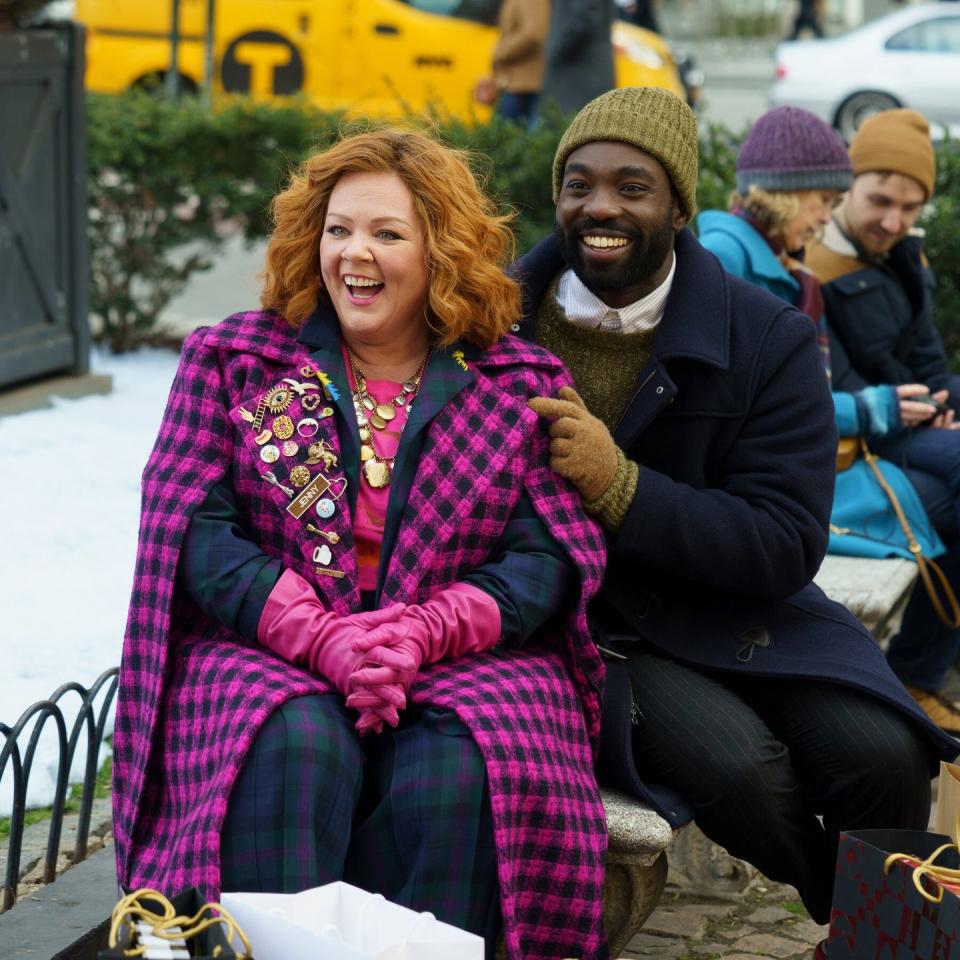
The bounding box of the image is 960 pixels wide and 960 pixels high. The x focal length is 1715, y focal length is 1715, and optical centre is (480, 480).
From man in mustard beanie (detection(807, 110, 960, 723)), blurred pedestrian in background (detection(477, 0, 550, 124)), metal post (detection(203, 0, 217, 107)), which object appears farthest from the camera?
blurred pedestrian in background (detection(477, 0, 550, 124))

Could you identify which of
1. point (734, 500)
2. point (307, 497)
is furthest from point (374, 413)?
point (734, 500)

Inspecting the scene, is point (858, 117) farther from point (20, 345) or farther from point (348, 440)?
point (348, 440)

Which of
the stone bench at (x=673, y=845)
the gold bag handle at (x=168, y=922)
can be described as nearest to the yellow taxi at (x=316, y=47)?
the stone bench at (x=673, y=845)

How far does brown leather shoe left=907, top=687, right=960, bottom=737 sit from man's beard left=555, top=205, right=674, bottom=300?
2.11 m

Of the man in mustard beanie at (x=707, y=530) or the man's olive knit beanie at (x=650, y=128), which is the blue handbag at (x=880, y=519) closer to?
the man in mustard beanie at (x=707, y=530)

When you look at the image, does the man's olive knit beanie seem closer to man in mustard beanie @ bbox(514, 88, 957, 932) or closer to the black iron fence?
man in mustard beanie @ bbox(514, 88, 957, 932)

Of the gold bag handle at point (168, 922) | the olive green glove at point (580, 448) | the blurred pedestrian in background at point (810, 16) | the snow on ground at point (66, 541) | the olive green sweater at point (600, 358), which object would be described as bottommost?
the snow on ground at point (66, 541)

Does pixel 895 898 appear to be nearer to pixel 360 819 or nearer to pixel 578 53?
pixel 360 819

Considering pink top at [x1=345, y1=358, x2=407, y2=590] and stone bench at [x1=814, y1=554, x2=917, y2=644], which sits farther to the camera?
stone bench at [x1=814, y1=554, x2=917, y2=644]

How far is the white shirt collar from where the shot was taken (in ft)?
11.7

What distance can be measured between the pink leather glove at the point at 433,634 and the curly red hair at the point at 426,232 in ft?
1.80

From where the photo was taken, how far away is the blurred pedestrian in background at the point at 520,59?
10828 millimetres

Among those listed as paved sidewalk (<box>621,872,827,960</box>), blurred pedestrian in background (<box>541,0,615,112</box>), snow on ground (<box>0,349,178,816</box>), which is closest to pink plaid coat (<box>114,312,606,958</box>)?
paved sidewalk (<box>621,872,827,960</box>)

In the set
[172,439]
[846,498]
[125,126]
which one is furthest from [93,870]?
[125,126]
